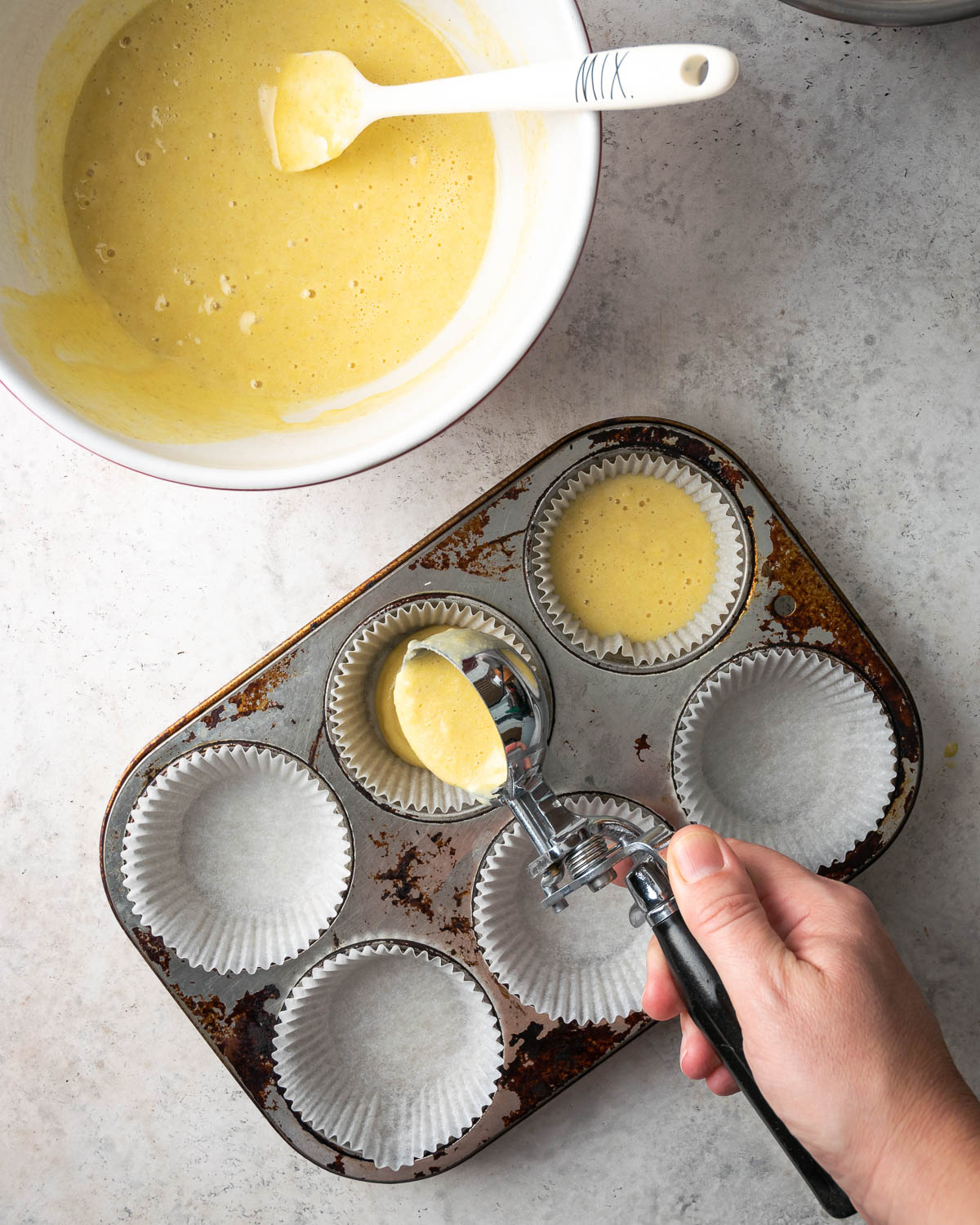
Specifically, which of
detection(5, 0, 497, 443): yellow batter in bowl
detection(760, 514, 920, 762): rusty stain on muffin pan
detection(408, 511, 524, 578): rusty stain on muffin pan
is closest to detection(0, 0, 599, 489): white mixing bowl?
detection(5, 0, 497, 443): yellow batter in bowl

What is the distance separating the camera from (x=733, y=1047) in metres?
0.95

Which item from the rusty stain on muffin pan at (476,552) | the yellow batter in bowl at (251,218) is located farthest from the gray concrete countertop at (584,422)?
the yellow batter in bowl at (251,218)

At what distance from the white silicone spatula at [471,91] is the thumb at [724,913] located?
698 millimetres

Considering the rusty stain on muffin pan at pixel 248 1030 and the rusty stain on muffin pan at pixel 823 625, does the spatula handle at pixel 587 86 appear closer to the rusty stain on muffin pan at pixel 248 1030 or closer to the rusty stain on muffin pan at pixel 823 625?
the rusty stain on muffin pan at pixel 823 625

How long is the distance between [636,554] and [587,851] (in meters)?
0.39

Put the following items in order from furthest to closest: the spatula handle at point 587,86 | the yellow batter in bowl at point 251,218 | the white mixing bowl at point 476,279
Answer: the yellow batter in bowl at point 251,218, the white mixing bowl at point 476,279, the spatula handle at point 587,86

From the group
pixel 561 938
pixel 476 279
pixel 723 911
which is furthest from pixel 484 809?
pixel 476 279

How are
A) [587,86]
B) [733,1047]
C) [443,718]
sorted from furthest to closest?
[443,718] < [733,1047] < [587,86]

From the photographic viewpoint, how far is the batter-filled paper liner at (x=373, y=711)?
1170 mm

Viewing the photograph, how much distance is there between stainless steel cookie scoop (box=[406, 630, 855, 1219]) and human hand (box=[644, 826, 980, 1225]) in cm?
2

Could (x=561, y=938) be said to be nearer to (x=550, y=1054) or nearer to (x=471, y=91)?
(x=550, y=1054)

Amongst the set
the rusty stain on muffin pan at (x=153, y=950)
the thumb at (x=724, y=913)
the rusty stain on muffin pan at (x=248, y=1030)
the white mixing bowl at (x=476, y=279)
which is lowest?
the thumb at (x=724, y=913)

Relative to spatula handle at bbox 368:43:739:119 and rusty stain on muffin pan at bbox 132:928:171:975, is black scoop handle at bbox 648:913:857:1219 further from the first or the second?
spatula handle at bbox 368:43:739:119

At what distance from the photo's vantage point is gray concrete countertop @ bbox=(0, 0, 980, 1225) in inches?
47.8
